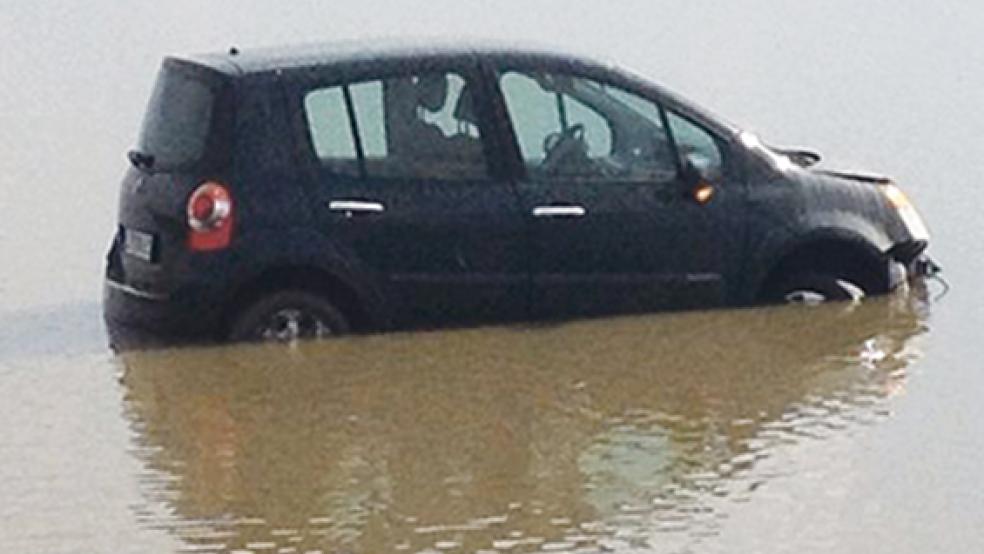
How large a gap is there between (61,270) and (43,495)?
5.58 meters

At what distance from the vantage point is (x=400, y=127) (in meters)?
13.8

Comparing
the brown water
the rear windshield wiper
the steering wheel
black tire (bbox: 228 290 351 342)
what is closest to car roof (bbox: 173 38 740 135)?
the steering wheel

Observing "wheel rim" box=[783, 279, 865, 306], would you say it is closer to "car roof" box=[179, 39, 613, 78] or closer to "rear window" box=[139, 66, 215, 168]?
"car roof" box=[179, 39, 613, 78]

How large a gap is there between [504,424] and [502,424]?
0.01 meters

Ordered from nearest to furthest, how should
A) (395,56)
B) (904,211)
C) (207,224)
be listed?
(207,224) → (395,56) → (904,211)

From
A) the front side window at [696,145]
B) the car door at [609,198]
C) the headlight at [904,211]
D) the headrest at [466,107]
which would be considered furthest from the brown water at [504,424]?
the headrest at [466,107]

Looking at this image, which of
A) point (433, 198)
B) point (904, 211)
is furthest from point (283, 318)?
point (904, 211)

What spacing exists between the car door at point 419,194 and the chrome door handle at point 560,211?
0.12 metres

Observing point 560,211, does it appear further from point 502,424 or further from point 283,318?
point 502,424

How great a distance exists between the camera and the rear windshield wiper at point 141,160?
1402 cm

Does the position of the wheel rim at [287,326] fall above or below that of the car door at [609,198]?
below

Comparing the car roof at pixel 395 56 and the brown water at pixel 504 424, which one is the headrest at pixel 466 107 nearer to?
the car roof at pixel 395 56

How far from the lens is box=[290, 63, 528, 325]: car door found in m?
13.7

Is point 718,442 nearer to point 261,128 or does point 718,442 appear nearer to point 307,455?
point 307,455
